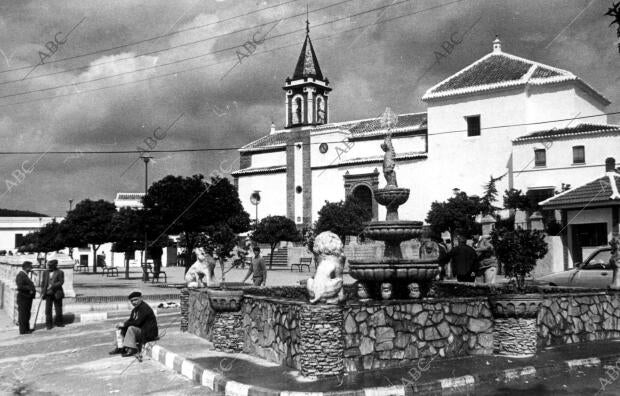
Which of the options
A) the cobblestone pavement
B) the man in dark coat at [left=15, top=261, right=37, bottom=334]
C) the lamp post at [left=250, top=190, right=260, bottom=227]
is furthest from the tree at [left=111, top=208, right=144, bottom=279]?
the lamp post at [left=250, top=190, right=260, bottom=227]

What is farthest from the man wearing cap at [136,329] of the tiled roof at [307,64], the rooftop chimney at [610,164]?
the tiled roof at [307,64]

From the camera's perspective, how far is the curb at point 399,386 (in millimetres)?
6039

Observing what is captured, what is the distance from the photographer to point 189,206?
2220 cm

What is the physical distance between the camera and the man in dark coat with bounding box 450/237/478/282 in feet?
42.3

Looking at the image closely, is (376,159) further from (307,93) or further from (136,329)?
(136,329)

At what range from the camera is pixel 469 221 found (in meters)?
37.7

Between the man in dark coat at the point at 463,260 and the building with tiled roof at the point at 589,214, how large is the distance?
13.4 meters

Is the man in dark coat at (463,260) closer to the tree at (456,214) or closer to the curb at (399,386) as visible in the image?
the curb at (399,386)

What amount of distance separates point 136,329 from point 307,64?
2157 inches

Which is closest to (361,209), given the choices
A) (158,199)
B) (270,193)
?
(270,193)

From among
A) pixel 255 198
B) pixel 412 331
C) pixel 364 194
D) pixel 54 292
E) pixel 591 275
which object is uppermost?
pixel 255 198

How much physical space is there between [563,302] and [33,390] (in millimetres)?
6822

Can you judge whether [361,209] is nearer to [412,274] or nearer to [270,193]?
[270,193]

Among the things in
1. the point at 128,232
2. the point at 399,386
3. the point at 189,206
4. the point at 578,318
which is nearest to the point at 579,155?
the point at 189,206
